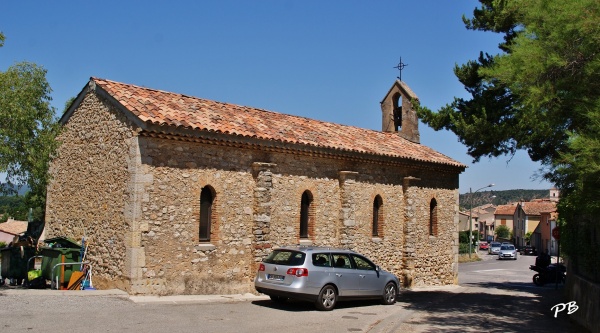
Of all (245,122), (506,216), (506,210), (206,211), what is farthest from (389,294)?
(506,210)

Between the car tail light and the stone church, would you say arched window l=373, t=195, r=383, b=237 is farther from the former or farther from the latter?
the car tail light

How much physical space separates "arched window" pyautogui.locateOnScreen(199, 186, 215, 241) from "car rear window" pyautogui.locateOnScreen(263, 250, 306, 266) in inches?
88.6

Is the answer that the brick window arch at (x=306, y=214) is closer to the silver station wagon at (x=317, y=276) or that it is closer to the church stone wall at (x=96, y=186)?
the silver station wagon at (x=317, y=276)

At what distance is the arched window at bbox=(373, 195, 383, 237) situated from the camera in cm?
2025

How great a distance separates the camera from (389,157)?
65.7ft

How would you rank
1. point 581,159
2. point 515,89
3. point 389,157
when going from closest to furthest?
point 581,159 < point 515,89 < point 389,157

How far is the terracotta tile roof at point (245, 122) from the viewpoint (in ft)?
47.5

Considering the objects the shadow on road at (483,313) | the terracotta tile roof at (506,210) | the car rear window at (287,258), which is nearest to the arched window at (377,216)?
the shadow on road at (483,313)

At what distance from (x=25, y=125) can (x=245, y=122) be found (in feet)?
20.8

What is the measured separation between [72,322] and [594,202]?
969cm

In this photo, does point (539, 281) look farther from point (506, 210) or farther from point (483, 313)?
point (506, 210)

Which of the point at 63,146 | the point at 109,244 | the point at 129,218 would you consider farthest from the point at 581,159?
the point at 63,146

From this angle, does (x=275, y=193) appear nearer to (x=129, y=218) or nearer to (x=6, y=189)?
(x=129, y=218)

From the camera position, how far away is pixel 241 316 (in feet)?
38.8
